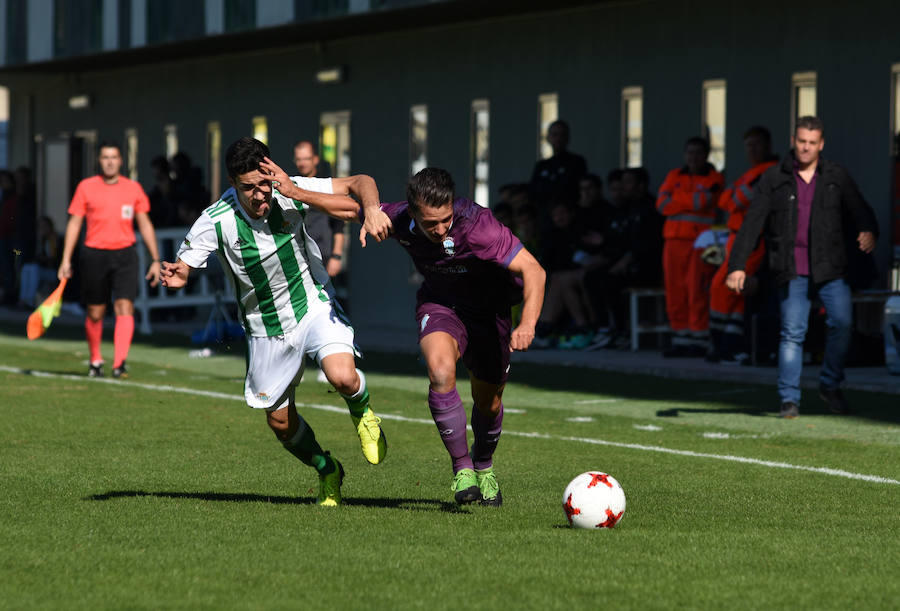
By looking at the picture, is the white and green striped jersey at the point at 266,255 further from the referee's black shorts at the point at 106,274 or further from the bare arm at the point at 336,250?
the referee's black shorts at the point at 106,274

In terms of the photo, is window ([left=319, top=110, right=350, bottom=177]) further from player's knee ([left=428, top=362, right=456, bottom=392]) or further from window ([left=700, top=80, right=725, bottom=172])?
player's knee ([left=428, top=362, right=456, bottom=392])

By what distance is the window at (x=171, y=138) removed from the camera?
31.0 meters

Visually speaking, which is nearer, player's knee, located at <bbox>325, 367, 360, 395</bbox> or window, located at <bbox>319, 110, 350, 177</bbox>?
player's knee, located at <bbox>325, 367, 360, 395</bbox>

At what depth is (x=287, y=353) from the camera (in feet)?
27.1

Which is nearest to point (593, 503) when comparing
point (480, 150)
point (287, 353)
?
point (287, 353)

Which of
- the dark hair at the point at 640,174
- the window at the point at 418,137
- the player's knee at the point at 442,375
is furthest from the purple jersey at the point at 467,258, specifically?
the window at the point at 418,137

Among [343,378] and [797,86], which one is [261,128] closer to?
[797,86]

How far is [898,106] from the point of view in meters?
17.2

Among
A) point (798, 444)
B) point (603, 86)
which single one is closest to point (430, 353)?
point (798, 444)

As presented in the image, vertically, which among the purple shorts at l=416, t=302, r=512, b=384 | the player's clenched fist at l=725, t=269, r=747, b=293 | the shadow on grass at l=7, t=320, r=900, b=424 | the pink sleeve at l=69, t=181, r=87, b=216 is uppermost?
the pink sleeve at l=69, t=181, r=87, b=216

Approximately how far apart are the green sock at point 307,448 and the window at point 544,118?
14125mm

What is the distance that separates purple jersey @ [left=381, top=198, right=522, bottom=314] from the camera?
306 inches

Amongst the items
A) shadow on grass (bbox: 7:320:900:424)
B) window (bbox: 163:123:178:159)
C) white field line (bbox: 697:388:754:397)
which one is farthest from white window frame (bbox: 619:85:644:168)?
window (bbox: 163:123:178:159)

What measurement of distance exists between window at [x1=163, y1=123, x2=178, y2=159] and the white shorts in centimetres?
2316
